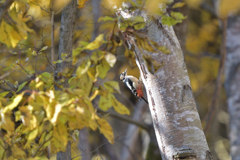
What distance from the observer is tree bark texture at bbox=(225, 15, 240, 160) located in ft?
15.2

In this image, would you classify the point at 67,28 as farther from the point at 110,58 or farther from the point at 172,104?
the point at 110,58

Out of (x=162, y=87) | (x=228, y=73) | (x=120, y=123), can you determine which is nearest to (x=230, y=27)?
(x=228, y=73)

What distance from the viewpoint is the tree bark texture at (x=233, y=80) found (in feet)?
15.2

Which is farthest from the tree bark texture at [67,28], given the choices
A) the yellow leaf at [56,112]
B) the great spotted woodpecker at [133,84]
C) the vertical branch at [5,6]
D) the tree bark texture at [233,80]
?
the tree bark texture at [233,80]

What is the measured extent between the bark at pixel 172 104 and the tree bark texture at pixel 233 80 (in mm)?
2654

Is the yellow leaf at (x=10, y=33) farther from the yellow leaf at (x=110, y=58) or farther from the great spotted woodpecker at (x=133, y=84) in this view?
the great spotted woodpecker at (x=133, y=84)

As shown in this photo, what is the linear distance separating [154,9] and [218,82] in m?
3.50

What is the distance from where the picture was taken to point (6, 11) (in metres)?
1.69

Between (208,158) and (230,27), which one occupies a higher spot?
(230,27)

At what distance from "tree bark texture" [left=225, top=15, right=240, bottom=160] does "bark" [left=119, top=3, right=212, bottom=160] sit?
2.65m

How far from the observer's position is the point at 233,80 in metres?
4.79

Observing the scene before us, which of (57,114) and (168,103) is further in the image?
(168,103)

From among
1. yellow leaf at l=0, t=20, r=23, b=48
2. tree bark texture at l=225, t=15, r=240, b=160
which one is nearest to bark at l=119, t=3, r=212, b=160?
yellow leaf at l=0, t=20, r=23, b=48

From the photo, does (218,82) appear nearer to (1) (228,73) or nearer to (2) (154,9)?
(1) (228,73)
